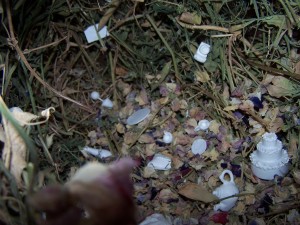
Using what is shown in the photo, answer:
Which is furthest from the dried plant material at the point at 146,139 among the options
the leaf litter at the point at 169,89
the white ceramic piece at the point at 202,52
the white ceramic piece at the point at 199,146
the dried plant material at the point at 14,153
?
the dried plant material at the point at 14,153

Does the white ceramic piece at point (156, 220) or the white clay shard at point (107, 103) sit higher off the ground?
the white clay shard at point (107, 103)

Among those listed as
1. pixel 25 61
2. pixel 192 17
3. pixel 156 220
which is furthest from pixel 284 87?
pixel 25 61

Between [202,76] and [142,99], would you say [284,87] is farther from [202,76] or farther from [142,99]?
[142,99]

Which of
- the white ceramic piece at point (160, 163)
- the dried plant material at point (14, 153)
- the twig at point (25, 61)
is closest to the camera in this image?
the dried plant material at point (14, 153)

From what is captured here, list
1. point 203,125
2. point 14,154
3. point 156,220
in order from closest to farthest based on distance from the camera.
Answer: point 14,154 < point 156,220 < point 203,125

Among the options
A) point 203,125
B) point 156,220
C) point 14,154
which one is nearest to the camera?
point 14,154

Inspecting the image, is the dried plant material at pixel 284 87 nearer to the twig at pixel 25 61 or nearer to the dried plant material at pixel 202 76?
the dried plant material at pixel 202 76

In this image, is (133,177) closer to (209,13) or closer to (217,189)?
(217,189)
